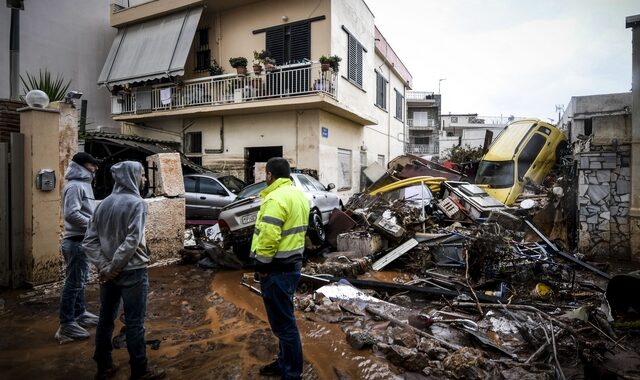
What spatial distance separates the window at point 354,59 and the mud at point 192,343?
36.6 feet

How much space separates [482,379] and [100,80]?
17.6 m

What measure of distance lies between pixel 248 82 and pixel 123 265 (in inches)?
434

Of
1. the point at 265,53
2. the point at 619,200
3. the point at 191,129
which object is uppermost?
the point at 265,53

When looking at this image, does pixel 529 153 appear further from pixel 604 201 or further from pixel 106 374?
pixel 106 374

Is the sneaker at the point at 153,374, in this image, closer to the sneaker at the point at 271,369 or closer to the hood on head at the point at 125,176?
the sneaker at the point at 271,369

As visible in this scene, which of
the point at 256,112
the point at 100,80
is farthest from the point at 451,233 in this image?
the point at 100,80

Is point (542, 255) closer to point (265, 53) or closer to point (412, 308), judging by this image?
point (412, 308)

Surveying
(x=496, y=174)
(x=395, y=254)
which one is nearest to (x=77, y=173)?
(x=395, y=254)

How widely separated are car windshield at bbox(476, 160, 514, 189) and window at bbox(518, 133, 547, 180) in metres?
0.35

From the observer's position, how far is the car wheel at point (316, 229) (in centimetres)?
777

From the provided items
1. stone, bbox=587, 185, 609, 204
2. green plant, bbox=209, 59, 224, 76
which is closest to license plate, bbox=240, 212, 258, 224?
stone, bbox=587, 185, 609, 204

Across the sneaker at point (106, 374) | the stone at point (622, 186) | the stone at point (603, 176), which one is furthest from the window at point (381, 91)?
the sneaker at point (106, 374)

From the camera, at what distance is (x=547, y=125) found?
529 inches

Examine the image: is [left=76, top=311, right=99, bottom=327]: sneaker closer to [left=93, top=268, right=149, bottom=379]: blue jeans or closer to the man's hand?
[left=93, top=268, right=149, bottom=379]: blue jeans
